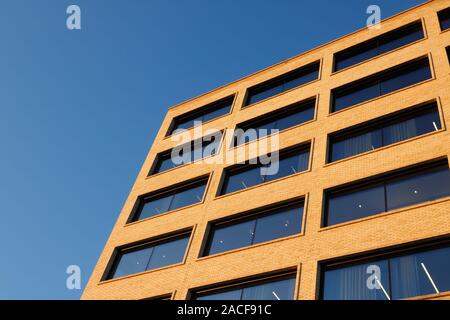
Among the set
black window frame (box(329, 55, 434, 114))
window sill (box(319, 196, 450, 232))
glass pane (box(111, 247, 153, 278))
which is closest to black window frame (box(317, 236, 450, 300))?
window sill (box(319, 196, 450, 232))

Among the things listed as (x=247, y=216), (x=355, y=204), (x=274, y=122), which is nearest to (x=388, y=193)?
(x=355, y=204)

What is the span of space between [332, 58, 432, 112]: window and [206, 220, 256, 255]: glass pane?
23.0 ft

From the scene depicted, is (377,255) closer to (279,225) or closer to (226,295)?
(279,225)

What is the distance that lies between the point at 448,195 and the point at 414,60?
26.9ft

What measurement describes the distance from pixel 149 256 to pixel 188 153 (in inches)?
267

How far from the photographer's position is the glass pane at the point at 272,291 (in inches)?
576

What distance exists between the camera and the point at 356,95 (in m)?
21.0

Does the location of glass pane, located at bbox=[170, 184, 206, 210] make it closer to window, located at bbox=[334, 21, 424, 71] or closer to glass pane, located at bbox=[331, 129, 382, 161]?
glass pane, located at bbox=[331, 129, 382, 161]

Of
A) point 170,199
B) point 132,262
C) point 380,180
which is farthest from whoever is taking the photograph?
point 170,199

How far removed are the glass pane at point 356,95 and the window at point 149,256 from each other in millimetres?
9095

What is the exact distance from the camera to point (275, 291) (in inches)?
589
